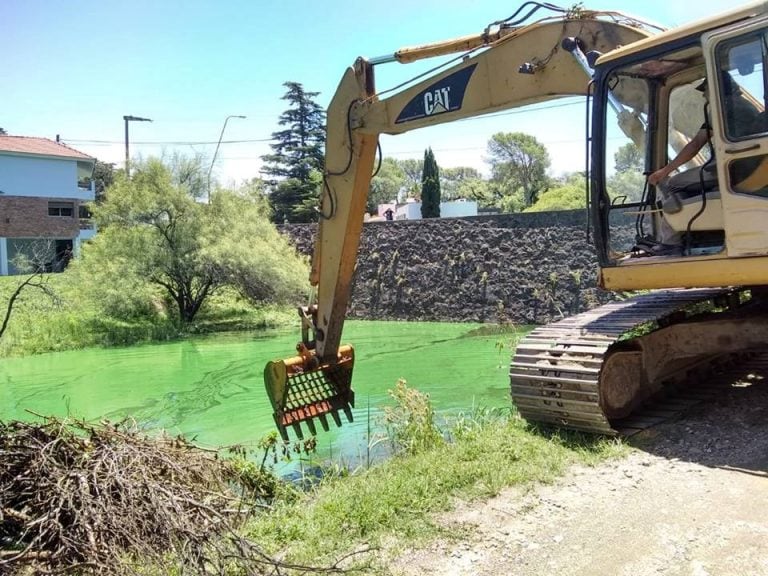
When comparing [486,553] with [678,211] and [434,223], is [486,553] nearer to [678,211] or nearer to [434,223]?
[678,211]

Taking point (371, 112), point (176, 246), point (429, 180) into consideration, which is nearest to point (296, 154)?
point (429, 180)

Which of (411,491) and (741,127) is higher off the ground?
(741,127)

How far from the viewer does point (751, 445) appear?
4.45 meters

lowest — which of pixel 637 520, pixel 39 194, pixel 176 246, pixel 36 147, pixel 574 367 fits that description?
pixel 637 520

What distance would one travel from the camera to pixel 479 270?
67.1 feet

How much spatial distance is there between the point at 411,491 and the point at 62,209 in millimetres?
34889

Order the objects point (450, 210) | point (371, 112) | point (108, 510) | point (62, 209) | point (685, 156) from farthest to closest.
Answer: point (450, 210) < point (62, 209) < point (371, 112) < point (685, 156) < point (108, 510)

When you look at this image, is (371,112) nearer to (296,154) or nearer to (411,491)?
(411,491)

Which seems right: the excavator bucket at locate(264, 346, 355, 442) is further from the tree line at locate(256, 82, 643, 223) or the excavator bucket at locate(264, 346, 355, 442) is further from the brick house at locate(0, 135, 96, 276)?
the brick house at locate(0, 135, 96, 276)

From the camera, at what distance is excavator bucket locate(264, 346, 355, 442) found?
6121 mm

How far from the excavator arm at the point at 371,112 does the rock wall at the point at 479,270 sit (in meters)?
12.7

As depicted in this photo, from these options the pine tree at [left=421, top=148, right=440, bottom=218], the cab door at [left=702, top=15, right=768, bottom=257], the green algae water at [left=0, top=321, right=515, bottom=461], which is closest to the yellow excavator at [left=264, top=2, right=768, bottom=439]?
the cab door at [left=702, top=15, right=768, bottom=257]

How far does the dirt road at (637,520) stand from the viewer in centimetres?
298

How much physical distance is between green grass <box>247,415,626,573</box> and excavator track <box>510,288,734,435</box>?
177mm
